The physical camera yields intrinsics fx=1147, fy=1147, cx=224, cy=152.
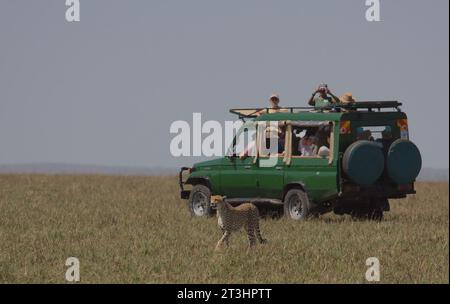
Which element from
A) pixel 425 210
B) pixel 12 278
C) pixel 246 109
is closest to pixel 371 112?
pixel 246 109

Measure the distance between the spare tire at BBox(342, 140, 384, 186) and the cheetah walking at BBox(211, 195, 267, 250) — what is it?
4590 millimetres

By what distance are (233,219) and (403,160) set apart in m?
6.04

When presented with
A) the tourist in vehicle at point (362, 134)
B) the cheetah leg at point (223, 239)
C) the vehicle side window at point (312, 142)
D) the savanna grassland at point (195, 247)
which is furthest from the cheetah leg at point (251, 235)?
the tourist in vehicle at point (362, 134)

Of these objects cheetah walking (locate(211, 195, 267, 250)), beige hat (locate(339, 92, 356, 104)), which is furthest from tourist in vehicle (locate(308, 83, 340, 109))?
cheetah walking (locate(211, 195, 267, 250))

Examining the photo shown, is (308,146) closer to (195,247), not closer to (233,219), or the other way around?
(195,247)

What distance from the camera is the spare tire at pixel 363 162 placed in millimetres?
21031

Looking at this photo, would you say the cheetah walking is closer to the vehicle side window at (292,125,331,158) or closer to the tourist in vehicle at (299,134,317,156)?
the vehicle side window at (292,125,331,158)

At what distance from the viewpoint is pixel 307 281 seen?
45.5 feet

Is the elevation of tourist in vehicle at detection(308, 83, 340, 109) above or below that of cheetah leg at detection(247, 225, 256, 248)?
above

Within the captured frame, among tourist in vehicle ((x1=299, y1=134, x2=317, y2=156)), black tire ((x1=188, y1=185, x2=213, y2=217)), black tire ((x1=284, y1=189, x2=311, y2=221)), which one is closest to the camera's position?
tourist in vehicle ((x1=299, y1=134, x2=317, y2=156))

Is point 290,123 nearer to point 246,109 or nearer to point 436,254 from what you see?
point 246,109

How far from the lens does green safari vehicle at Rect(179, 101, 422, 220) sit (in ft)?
70.1

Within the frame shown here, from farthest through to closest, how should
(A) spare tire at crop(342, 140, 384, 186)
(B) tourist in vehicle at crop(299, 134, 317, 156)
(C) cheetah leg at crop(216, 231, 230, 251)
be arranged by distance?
(B) tourist in vehicle at crop(299, 134, 317, 156)
(A) spare tire at crop(342, 140, 384, 186)
(C) cheetah leg at crop(216, 231, 230, 251)

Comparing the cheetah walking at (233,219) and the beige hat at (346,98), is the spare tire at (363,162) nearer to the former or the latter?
the beige hat at (346,98)
